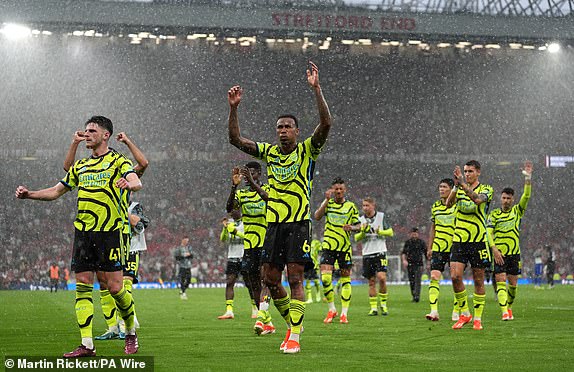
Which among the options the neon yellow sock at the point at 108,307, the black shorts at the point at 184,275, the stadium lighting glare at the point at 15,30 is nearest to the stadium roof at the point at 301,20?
the stadium lighting glare at the point at 15,30

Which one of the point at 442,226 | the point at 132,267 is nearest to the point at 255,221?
the point at 132,267

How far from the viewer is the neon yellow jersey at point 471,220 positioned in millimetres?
12953

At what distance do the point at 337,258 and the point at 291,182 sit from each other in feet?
20.8

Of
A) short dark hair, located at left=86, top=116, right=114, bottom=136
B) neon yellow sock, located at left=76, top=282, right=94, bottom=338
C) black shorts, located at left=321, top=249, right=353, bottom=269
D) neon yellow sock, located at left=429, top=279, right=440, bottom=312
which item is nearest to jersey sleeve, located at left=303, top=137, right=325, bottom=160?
short dark hair, located at left=86, top=116, right=114, bottom=136

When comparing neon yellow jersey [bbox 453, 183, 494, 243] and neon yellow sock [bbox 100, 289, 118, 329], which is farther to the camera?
neon yellow jersey [bbox 453, 183, 494, 243]

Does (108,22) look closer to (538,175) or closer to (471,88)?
(471,88)

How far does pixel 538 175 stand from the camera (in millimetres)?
52938

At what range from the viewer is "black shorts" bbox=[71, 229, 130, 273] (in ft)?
27.9

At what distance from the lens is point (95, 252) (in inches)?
337

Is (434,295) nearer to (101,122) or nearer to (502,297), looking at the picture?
(502,297)

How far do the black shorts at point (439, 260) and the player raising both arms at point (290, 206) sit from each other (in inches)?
289

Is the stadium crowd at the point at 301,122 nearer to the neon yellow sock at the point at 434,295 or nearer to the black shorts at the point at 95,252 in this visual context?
the neon yellow sock at the point at 434,295

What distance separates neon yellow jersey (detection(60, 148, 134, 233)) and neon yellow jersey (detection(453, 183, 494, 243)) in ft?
20.2

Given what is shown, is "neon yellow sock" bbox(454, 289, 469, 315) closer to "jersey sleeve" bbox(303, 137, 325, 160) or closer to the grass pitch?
the grass pitch
